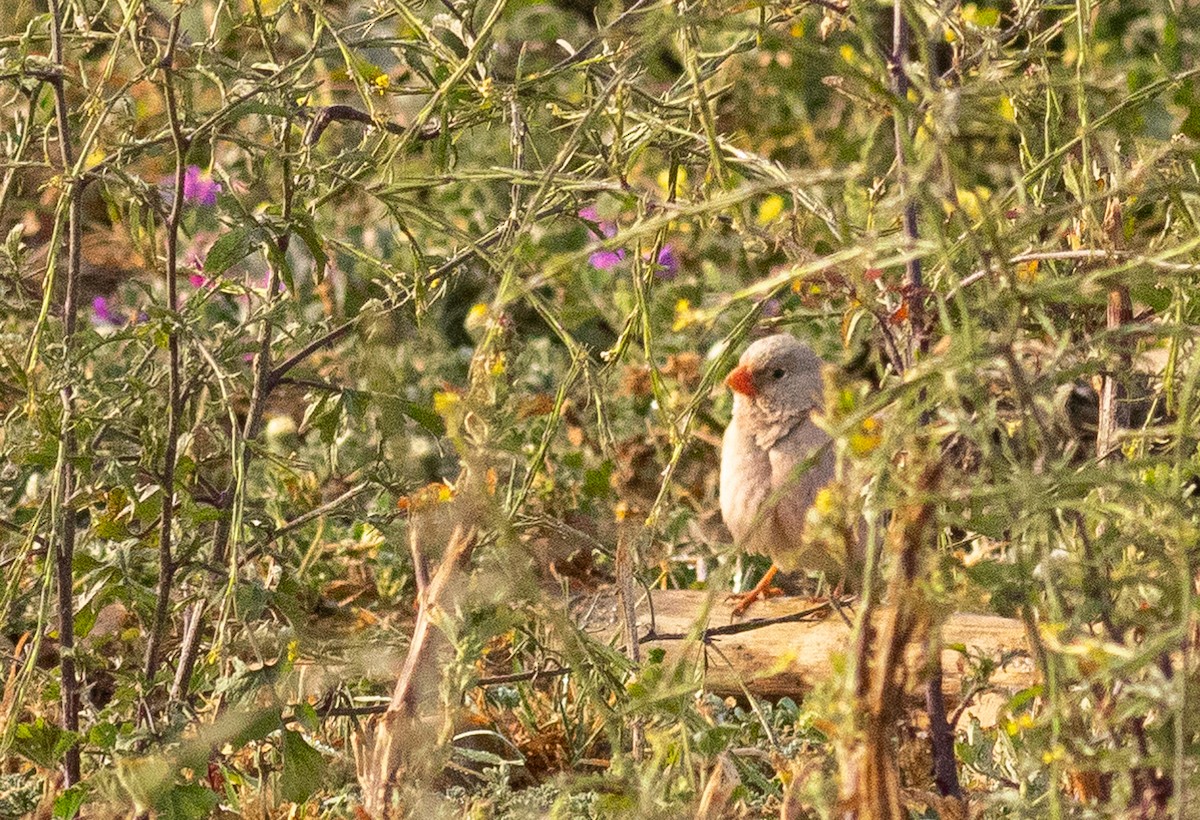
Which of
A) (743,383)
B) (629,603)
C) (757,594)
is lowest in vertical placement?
(757,594)

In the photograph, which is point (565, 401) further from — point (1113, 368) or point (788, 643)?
point (788, 643)

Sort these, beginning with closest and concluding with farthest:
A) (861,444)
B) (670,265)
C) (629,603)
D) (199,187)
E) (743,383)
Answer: (861,444) < (629,603) < (743,383) < (670,265) < (199,187)

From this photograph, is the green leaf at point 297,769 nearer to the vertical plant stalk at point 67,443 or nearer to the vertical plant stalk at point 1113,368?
the vertical plant stalk at point 67,443

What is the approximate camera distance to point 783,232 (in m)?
1.93

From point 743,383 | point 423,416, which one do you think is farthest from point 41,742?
point 743,383

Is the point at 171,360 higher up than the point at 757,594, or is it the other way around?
the point at 171,360

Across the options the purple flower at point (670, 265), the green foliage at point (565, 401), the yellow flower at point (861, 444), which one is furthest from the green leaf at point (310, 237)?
the purple flower at point (670, 265)

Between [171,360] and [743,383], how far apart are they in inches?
72.3

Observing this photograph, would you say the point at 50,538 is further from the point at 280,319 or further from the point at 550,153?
the point at 550,153

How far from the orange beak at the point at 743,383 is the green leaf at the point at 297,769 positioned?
72.1 inches

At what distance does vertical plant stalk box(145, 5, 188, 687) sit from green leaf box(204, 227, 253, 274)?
0.26 ft

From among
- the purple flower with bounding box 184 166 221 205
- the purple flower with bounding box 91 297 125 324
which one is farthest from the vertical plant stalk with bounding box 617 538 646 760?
the purple flower with bounding box 184 166 221 205

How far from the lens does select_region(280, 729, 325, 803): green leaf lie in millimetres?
1972

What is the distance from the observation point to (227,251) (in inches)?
72.4
